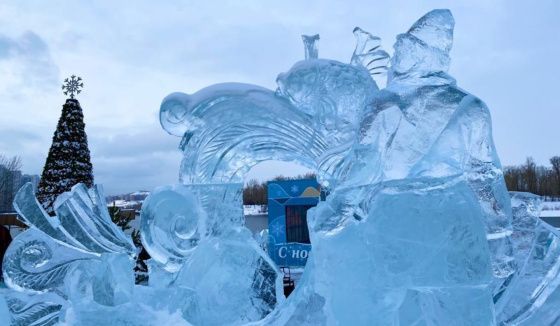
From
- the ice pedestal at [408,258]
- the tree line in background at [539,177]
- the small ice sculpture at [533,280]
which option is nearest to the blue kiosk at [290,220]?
the small ice sculpture at [533,280]

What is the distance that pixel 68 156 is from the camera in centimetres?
826

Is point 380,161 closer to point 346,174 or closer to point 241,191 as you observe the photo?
point 346,174

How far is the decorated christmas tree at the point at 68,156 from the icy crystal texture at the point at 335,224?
636cm

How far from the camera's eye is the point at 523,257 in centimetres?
198

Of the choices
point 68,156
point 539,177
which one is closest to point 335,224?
point 68,156

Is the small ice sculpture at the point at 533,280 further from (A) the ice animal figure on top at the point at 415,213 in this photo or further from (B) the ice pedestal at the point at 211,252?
(B) the ice pedestal at the point at 211,252

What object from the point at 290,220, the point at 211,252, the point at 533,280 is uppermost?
the point at 211,252

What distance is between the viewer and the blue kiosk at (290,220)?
1144 centimetres

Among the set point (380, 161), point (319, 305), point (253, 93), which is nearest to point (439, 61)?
point (380, 161)

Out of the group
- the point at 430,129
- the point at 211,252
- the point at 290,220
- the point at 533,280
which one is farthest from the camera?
the point at 290,220

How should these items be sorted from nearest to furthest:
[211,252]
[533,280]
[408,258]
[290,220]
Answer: [408,258] → [533,280] → [211,252] → [290,220]

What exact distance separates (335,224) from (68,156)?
7701 mm

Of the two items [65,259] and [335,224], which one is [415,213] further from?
[65,259]

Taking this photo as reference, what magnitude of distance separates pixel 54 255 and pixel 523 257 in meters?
2.15
